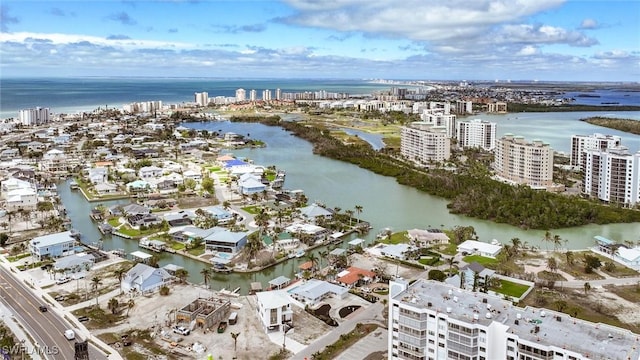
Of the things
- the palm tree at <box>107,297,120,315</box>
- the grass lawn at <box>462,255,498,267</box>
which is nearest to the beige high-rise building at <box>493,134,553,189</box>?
the grass lawn at <box>462,255,498,267</box>

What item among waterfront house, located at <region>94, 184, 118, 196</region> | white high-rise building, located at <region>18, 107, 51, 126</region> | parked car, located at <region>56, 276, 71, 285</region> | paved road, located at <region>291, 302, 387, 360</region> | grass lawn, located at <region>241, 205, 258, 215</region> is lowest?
paved road, located at <region>291, 302, 387, 360</region>

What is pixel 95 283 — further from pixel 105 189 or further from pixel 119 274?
pixel 105 189

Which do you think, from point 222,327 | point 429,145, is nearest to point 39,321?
point 222,327

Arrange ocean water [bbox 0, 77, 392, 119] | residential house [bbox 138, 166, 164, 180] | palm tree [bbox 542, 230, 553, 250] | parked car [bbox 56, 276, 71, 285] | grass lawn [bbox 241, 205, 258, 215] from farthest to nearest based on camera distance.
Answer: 1. ocean water [bbox 0, 77, 392, 119]
2. residential house [bbox 138, 166, 164, 180]
3. grass lawn [bbox 241, 205, 258, 215]
4. palm tree [bbox 542, 230, 553, 250]
5. parked car [bbox 56, 276, 71, 285]

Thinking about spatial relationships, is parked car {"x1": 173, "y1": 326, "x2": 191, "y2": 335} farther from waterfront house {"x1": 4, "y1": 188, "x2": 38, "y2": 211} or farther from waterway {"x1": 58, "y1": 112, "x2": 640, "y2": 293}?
waterfront house {"x1": 4, "y1": 188, "x2": 38, "y2": 211}

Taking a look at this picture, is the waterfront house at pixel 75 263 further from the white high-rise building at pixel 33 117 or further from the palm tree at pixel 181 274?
the white high-rise building at pixel 33 117

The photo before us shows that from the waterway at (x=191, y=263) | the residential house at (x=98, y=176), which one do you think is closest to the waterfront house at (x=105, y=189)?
the residential house at (x=98, y=176)
